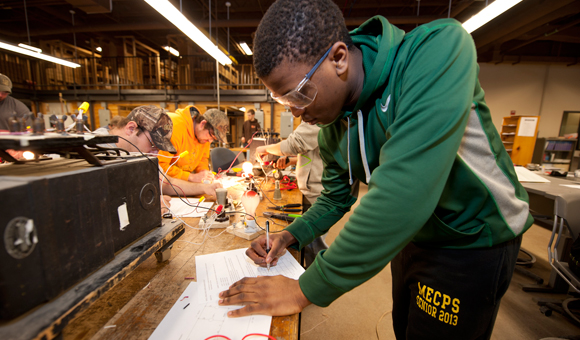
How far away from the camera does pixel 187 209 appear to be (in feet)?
5.14

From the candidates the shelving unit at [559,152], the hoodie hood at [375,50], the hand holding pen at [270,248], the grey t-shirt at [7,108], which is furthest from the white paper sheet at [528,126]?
the grey t-shirt at [7,108]

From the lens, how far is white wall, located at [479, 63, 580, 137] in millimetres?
7488

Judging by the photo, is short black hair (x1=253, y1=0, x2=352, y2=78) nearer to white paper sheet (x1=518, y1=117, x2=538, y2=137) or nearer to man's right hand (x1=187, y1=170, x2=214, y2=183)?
man's right hand (x1=187, y1=170, x2=214, y2=183)

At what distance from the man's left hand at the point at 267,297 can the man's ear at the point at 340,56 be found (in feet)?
1.94

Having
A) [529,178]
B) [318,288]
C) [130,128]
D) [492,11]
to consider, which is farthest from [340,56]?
[492,11]

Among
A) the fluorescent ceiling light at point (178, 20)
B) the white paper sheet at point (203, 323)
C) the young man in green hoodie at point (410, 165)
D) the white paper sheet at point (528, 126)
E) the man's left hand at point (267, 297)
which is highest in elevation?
the fluorescent ceiling light at point (178, 20)

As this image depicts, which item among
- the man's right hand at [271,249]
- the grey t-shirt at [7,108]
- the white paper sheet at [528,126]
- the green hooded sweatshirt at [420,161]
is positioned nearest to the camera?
the green hooded sweatshirt at [420,161]

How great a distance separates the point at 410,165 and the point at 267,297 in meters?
0.50

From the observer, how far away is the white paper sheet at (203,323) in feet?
1.98

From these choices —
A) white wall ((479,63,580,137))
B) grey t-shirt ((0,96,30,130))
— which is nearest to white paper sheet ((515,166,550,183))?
white wall ((479,63,580,137))

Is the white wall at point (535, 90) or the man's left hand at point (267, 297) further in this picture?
the white wall at point (535, 90)

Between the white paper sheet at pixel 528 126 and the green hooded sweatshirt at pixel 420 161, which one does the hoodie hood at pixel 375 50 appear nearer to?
the green hooded sweatshirt at pixel 420 161

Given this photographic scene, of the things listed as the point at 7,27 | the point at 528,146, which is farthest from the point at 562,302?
the point at 7,27

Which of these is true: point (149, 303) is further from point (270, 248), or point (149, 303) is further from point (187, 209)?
point (187, 209)
